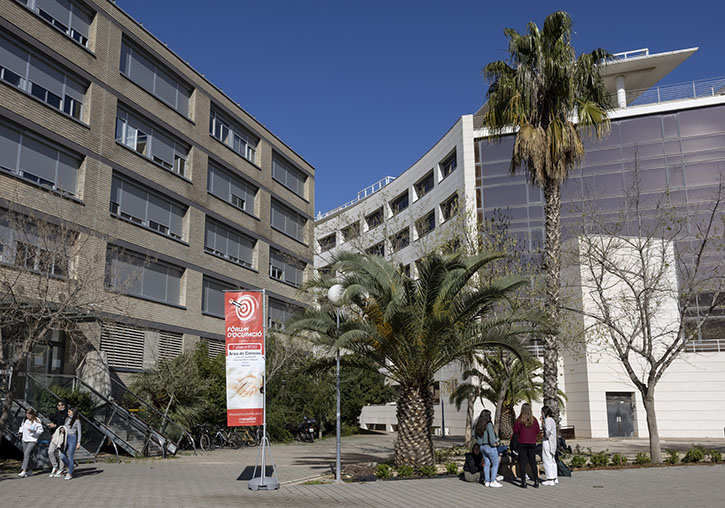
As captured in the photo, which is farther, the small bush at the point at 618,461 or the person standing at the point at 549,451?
the small bush at the point at 618,461

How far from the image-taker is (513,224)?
39.3m

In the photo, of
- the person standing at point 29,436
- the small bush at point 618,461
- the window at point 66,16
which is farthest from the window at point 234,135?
the small bush at point 618,461

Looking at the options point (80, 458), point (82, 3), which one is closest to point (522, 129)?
point (80, 458)

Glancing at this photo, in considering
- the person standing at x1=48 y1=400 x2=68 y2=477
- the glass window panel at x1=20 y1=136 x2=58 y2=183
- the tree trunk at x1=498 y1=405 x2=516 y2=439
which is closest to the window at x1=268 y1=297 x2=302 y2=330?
the tree trunk at x1=498 y1=405 x2=516 y2=439

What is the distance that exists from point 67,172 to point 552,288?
1816cm

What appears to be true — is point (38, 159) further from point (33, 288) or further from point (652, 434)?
point (652, 434)

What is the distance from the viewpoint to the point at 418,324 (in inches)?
621

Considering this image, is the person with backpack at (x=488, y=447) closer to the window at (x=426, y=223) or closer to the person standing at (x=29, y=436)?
the person standing at (x=29, y=436)

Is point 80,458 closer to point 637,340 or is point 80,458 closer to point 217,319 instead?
point 217,319

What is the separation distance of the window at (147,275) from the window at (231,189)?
583 cm

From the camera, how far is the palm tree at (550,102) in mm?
19984

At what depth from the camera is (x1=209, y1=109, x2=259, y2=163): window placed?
36597 mm

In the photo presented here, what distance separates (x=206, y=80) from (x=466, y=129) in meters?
15.7

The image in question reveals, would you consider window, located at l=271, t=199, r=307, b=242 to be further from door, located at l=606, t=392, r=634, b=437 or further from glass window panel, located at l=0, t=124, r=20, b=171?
door, located at l=606, t=392, r=634, b=437
